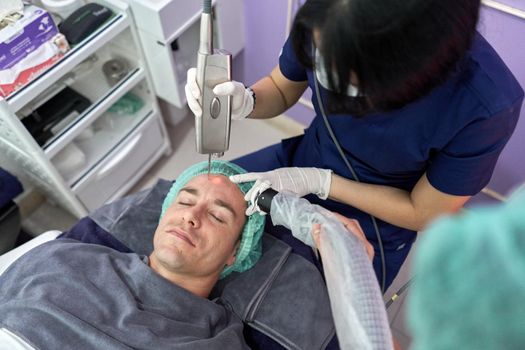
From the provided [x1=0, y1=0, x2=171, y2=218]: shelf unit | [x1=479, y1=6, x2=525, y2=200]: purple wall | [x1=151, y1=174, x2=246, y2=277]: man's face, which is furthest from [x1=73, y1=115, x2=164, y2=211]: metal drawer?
[x1=479, y1=6, x2=525, y2=200]: purple wall

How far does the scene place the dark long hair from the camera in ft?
1.89

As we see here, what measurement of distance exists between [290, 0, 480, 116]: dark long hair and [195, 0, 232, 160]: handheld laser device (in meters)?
0.25

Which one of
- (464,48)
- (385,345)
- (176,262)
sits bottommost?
(176,262)

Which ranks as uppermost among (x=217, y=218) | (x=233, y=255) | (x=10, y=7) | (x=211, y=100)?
(x=10, y=7)

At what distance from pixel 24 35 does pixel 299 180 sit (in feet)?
3.12

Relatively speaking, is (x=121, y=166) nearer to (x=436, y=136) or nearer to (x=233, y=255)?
(x=233, y=255)

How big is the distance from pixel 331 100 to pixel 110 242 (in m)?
0.88

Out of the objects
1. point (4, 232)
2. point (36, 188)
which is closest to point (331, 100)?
point (4, 232)

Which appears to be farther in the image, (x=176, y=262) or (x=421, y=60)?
(x=176, y=262)

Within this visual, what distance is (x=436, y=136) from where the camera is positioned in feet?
2.94

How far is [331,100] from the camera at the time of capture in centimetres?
79

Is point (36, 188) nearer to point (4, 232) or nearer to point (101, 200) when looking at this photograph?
point (101, 200)

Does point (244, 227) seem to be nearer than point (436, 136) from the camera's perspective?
No

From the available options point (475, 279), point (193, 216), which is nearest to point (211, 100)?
point (193, 216)
